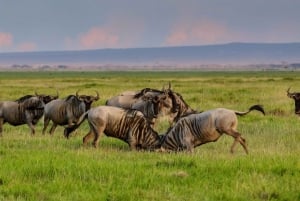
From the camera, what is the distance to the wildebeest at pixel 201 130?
1353cm

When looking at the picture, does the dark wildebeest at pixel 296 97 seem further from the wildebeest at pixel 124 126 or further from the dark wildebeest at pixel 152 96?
the wildebeest at pixel 124 126

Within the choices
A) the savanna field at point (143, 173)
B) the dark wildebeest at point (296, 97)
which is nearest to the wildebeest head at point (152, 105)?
the savanna field at point (143, 173)

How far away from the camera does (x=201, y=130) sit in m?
13.7

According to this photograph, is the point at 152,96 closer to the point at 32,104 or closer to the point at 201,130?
the point at 201,130

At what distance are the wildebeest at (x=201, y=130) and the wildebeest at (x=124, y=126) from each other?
1.47ft

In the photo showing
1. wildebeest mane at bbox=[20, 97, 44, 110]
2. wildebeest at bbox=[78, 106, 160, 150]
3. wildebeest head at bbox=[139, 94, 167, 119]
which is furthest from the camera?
wildebeest mane at bbox=[20, 97, 44, 110]

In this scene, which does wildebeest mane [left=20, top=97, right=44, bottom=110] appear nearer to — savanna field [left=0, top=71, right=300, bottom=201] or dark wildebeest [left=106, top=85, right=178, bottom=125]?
dark wildebeest [left=106, top=85, right=178, bottom=125]

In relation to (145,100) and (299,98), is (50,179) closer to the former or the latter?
(145,100)

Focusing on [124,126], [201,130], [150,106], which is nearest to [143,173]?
[201,130]

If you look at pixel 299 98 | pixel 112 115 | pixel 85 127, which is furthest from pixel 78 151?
pixel 299 98

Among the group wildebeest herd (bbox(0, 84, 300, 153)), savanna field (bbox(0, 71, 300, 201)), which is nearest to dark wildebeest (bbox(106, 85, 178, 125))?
wildebeest herd (bbox(0, 84, 300, 153))

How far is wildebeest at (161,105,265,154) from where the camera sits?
44.4ft

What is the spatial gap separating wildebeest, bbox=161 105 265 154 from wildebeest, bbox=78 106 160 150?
45 centimetres

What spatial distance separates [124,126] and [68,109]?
12.3ft
